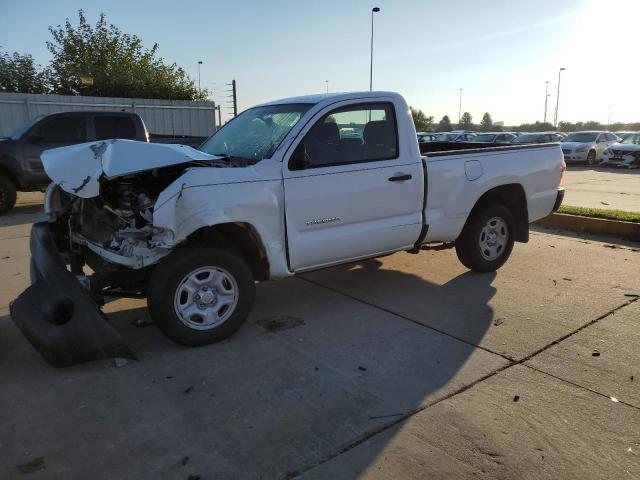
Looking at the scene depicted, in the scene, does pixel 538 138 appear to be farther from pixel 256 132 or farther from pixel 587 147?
pixel 256 132

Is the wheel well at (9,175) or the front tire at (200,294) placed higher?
the wheel well at (9,175)

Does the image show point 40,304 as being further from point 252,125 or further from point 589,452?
point 589,452

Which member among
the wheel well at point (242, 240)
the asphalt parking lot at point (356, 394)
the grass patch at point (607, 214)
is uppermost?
the wheel well at point (242, 240)

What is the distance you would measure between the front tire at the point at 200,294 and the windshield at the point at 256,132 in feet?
3.37

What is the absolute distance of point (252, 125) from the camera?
16.8 ft

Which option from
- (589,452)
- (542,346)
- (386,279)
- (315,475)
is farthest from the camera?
(386,279)

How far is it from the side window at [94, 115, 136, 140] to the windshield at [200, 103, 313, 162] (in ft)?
21.5

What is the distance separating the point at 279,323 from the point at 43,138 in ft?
28.4

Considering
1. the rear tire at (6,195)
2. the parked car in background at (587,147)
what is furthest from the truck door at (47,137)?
the parked car in background at (587,147)

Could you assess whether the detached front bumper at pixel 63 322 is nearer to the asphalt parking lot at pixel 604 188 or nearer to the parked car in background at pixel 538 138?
the asphalt parking lot at pixel 604 188

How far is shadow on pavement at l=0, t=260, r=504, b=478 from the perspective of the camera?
2.77m

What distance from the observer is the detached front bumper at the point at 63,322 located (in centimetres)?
359

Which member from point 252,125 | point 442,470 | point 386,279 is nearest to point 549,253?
point 386,279

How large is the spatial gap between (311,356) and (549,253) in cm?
450
